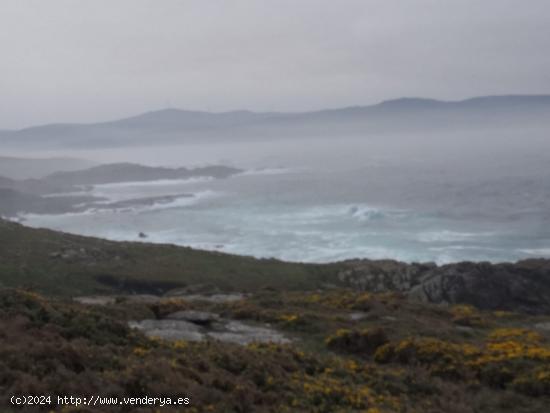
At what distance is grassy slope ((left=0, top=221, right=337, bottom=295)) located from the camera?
35.9m

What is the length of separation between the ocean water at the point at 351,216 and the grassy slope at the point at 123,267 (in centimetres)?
1554

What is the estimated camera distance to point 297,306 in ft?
69.7

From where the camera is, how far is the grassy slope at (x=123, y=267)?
118 feet

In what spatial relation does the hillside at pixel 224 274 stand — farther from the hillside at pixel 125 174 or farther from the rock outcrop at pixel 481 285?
the hillside at pixel 125 174

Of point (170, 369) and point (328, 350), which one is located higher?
point (170, 369)

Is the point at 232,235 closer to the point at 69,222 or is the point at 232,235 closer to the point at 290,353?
the point at 69,222

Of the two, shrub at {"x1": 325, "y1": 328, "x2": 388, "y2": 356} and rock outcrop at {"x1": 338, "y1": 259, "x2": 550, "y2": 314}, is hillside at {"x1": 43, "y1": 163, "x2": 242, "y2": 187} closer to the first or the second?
rock outcrop at {"x1": 338, "y1": 259, "x2": 550, "y2": 314}

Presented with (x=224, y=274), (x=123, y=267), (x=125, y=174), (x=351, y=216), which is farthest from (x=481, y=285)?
(x=125, y=174)

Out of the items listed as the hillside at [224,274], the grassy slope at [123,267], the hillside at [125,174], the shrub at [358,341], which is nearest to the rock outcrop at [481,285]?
the hillside at [224,274]

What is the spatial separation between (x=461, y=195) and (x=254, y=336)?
91383mm

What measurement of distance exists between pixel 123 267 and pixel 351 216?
49076 millimetres

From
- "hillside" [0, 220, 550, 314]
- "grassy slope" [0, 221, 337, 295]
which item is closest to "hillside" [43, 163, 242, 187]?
"grassy slope" [0, 221, 337, 295]

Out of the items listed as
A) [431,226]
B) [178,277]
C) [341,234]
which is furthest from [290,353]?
[431,226]

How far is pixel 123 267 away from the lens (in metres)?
39.9
